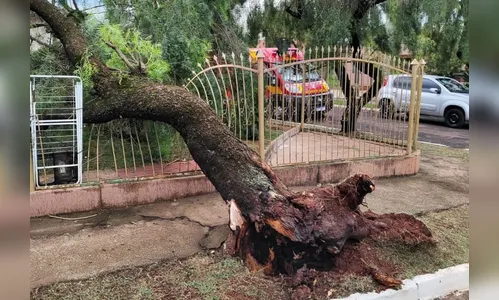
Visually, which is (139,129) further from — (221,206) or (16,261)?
(16,261)

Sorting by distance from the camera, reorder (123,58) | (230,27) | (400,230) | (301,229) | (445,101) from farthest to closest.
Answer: (445,101) → (230,27) → (123,58) → (400,230) → (301,229)

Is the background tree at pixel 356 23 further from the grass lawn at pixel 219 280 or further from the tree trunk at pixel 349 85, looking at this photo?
the grass lawn at pixel 219 280

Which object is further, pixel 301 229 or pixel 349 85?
pixel 349 85

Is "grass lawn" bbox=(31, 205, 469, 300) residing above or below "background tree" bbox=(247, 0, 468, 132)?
below

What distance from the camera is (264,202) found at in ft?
11.6

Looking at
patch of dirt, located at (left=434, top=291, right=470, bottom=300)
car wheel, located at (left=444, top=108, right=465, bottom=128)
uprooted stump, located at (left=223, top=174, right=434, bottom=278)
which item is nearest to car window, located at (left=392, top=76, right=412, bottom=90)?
uprooted stump, located at (left=223, top=174, right=434, bottom=278)

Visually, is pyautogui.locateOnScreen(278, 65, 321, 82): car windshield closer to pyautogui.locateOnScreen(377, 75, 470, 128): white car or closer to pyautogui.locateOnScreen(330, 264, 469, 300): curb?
pyautogui.locateOnScreen(330, 264, 469, 300): curb

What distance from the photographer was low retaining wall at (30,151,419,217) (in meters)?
4.77

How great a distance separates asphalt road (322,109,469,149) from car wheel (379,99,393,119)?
0.35ft

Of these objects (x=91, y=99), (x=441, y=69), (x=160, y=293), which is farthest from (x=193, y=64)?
(x=441, y=69)

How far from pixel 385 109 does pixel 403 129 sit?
53 centimetres

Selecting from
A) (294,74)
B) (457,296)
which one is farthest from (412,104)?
(457,296)

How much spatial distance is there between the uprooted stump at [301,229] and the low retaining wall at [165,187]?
1826 millimetres

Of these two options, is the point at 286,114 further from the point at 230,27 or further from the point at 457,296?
the point at 457,296
